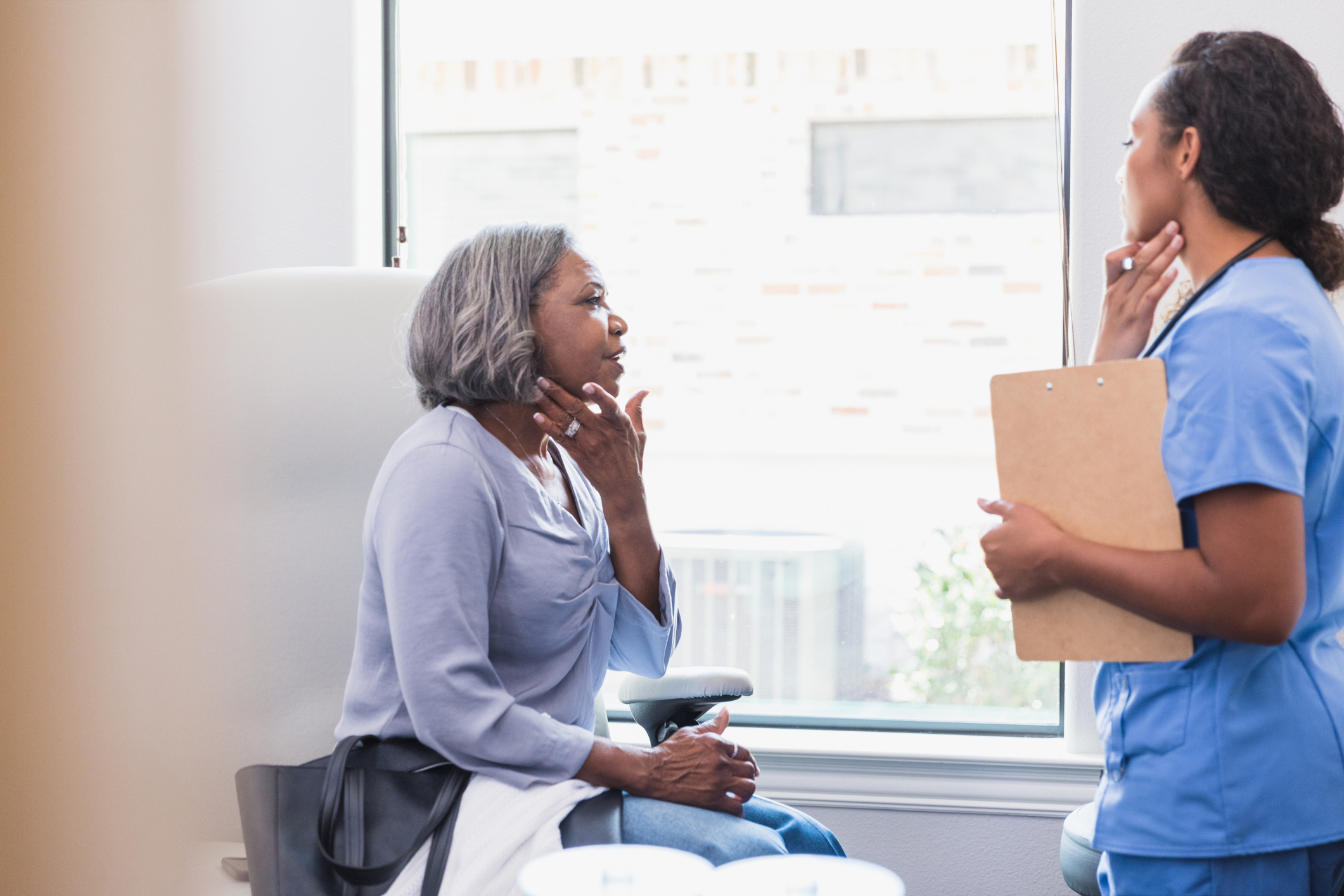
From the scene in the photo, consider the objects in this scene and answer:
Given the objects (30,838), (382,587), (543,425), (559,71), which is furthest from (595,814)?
→ (559,71)

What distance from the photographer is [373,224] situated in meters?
2.27

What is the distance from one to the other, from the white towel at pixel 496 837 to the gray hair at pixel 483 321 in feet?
1.64

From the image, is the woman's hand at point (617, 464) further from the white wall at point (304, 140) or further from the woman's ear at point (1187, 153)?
the white wall at point (304, 140)

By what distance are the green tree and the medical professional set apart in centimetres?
124

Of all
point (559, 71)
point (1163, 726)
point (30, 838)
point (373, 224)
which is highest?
point (559, 71)

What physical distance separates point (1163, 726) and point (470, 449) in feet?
2.69

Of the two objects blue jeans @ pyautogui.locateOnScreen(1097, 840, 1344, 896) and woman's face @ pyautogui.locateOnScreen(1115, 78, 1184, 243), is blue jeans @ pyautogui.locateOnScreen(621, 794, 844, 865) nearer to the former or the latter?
blue jeans @ pyautogui.locateOnScreen(1097, 840, 1344, 896)

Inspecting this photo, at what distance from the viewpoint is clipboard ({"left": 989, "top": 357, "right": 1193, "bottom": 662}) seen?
3.02 ft

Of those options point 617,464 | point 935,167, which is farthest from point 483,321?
point 935,167

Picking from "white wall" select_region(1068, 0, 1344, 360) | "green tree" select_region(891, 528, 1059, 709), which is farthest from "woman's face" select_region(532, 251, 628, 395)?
"green tree" select_region(891, 528, 1059, 709)

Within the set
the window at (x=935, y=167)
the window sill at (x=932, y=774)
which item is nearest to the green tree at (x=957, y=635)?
the window sill at (x=932, y=774)

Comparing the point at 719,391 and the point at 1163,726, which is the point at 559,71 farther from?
the point at 1163,726

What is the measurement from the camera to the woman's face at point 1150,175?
39.0 inches

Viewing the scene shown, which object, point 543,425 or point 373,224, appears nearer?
point 543,425
